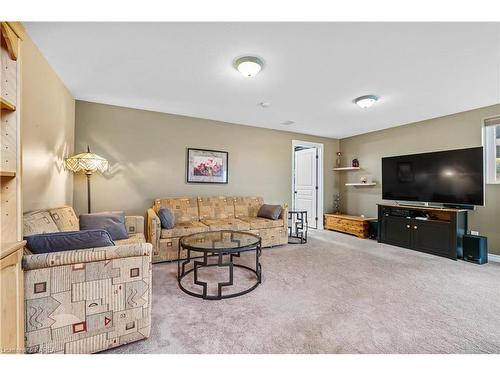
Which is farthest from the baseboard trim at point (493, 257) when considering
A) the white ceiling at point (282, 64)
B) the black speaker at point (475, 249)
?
the white ceiling at point (282, 64)

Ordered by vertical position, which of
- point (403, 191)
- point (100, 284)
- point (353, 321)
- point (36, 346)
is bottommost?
point (353, 321)

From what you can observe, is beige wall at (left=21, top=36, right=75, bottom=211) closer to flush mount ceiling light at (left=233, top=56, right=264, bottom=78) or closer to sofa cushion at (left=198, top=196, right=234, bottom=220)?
flush mount ceiling light at (left=233, top=56, right=264, bottom=78)

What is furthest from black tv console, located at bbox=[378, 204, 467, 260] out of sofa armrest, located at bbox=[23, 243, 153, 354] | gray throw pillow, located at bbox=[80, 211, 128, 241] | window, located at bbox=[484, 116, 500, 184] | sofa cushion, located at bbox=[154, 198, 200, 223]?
gray throw pillow, located at bbox=[80, 211, 128, 241]

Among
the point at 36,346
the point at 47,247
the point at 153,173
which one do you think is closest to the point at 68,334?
the point at 36,346

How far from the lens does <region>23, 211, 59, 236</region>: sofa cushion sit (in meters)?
1.80

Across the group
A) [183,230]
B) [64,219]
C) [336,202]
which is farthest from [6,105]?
[336,202]

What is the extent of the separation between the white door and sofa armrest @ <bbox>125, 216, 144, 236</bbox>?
420 cm

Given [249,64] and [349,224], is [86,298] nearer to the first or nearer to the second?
[249,64]

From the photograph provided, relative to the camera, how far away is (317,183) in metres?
5.81

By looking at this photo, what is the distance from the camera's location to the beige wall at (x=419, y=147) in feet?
11.3

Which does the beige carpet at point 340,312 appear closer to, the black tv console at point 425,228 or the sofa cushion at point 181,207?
the black tv console at point 425,228

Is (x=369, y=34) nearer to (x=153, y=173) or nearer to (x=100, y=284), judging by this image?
(x=100, y=284)
